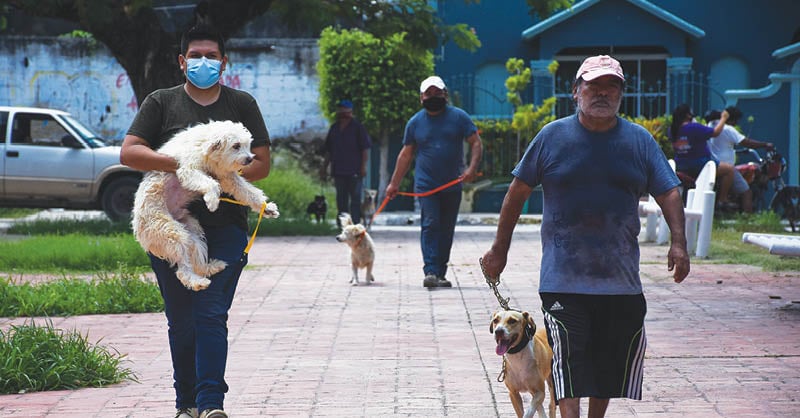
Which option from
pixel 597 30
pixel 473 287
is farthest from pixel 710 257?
pixel 597 30

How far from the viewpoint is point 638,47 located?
87.1ft

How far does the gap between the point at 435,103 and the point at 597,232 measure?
A: 21.1 feet

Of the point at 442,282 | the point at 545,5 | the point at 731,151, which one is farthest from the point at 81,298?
the point at 731,151

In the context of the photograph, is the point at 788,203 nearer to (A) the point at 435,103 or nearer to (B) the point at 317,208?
(B) the point at 317,208

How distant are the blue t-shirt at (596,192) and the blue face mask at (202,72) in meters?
1.55

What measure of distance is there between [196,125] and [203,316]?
0.91 metres

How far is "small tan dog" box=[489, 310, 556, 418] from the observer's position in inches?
214

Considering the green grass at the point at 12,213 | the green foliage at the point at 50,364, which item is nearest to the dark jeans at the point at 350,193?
the green grass at the point at 12,213

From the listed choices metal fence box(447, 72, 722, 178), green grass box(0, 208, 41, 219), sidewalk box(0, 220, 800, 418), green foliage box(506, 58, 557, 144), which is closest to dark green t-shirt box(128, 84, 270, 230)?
sidewalk box(0, 220, 800, 418)

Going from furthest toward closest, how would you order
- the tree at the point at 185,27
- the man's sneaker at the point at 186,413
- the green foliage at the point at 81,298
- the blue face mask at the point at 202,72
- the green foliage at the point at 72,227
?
the green foliage at the point at 72,227, the tree at the point at 185,27, the green foliage at the point at 81,298, the man's sneaker at the point at 186,413, the blue face mask at the point at 202,72

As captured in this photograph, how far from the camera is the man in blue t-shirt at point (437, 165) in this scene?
37.6ft

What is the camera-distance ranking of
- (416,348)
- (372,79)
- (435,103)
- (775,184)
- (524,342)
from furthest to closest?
1. (372,79)
2. (775,184)
3. (435,103)
4. (416,348)
5. (524,342)

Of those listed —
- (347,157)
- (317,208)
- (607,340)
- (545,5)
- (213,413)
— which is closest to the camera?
(607,340)

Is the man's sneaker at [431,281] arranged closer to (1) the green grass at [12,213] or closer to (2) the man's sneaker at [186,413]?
(2) the man's sneaker at [186,413]
